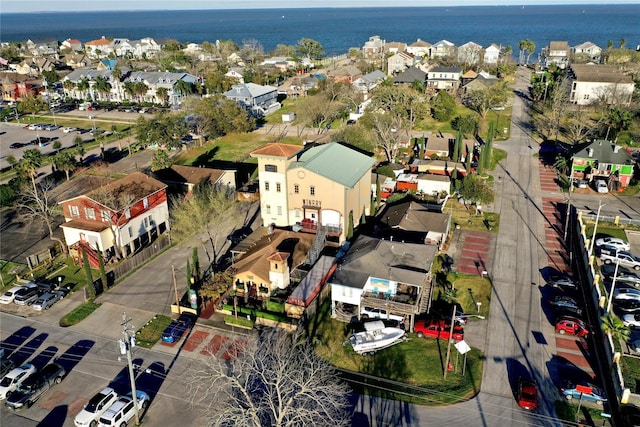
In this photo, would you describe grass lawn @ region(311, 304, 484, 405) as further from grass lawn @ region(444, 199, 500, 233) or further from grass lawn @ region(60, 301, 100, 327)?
grass lawn @ region(444, 199, 500, 233)

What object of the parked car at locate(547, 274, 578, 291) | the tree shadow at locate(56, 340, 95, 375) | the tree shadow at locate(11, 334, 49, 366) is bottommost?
the tree shadow at locate(11, 334, 49, 366)

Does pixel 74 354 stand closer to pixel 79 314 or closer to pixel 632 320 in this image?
pixel 79 314

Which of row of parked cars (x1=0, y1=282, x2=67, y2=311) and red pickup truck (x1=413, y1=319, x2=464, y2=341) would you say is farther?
row of parked cars (x1=0, y1=282, x2=67, y2=311)

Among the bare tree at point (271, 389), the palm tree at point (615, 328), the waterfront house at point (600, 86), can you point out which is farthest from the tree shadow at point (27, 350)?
the waterfront house at point (600, 86)

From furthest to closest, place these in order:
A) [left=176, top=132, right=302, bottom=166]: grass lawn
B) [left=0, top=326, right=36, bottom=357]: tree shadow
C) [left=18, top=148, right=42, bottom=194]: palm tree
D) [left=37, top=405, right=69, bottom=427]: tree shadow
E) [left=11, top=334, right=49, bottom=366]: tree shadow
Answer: [left=176, top=132, right=302, bottom=166]: grass lawn → [left=18, top=148, right=42, bottom=194]: palm tree → [left=0, top=326, right=36, bottom=357]: tree shadow → [left=11, top=334, right=49, bottom=366]: tree shadow → [left=37, top=405, right=69, bottom=427]: tree shadow

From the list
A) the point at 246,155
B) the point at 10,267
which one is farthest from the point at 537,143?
the point at 10,267

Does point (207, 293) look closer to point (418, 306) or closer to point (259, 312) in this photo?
point (259, 312)

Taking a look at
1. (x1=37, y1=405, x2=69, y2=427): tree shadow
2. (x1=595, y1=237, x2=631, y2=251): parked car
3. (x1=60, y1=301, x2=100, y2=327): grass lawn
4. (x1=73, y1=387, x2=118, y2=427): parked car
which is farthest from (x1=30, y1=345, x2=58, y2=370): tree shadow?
(x1=595, y1=237, x2=631, y2=251): parked car
